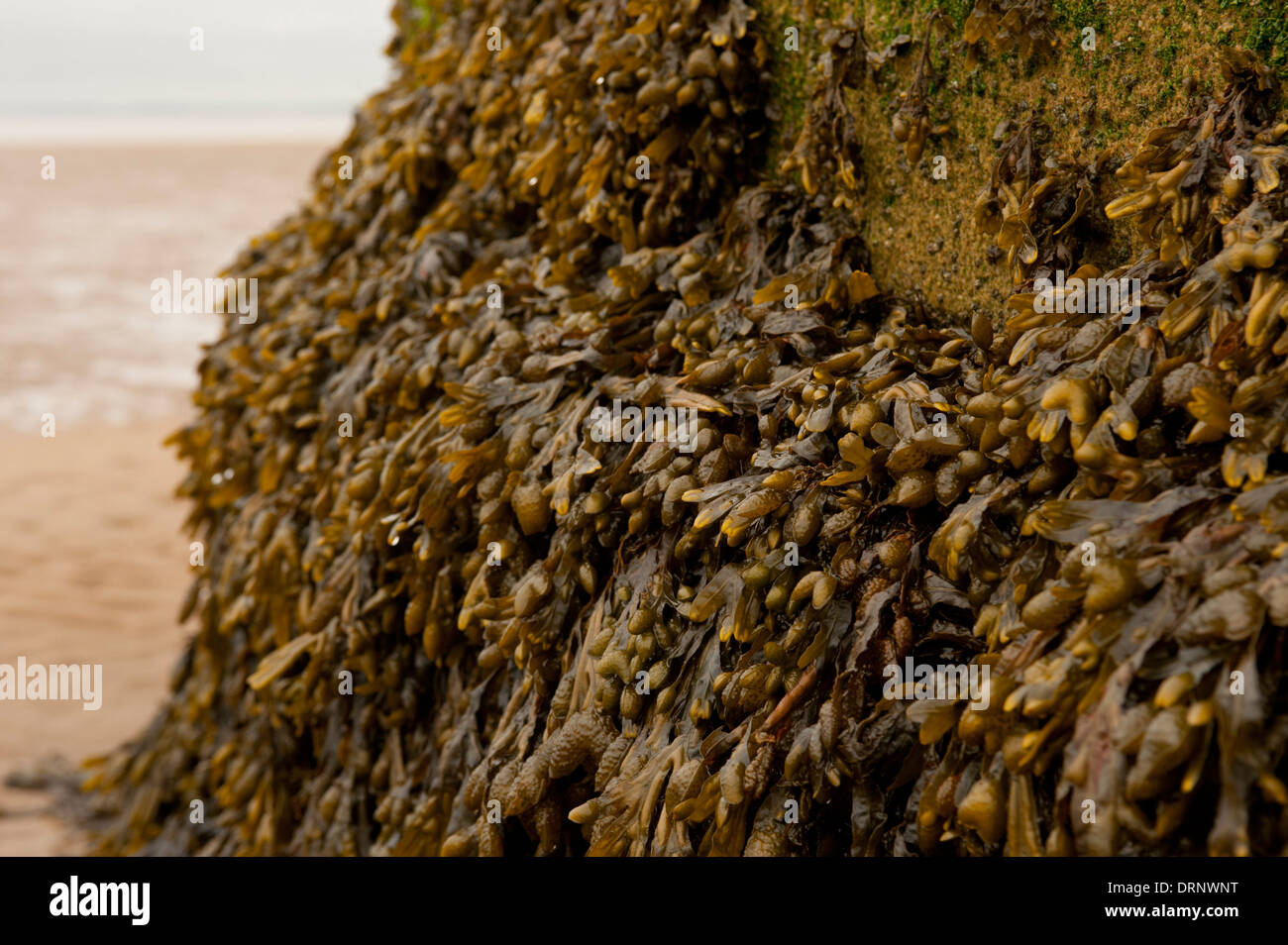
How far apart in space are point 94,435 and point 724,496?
24.5 ft

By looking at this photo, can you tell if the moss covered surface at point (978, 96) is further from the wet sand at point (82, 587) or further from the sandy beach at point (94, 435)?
the wet sand at point (82, 587)

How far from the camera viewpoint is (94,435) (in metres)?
7.88

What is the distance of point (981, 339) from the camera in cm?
159

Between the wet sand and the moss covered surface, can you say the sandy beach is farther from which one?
the moss covered surface

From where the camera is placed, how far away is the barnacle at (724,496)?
1.16 metres

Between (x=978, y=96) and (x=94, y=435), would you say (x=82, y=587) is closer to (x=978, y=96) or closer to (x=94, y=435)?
(x=94, y=435)

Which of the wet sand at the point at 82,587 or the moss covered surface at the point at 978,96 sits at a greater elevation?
the moss covered surface at the point at 978,96

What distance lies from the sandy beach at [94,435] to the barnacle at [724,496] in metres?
1.05

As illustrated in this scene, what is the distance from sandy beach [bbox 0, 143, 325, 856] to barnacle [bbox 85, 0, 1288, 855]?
1049mm

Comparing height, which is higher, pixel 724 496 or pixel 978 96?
pixel 978 96

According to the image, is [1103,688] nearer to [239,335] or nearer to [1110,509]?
[1110,509]

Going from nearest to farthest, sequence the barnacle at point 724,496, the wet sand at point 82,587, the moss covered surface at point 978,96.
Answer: the barnacle at point 724,496 → the moss covered surface at point 978,96 → the wet sand at point 82,587

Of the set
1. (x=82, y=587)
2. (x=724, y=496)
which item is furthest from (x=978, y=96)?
(x=82, y=587)

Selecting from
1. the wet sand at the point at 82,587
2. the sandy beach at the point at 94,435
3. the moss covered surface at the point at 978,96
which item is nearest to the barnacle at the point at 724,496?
the moss covered surface at the point at 978,96
